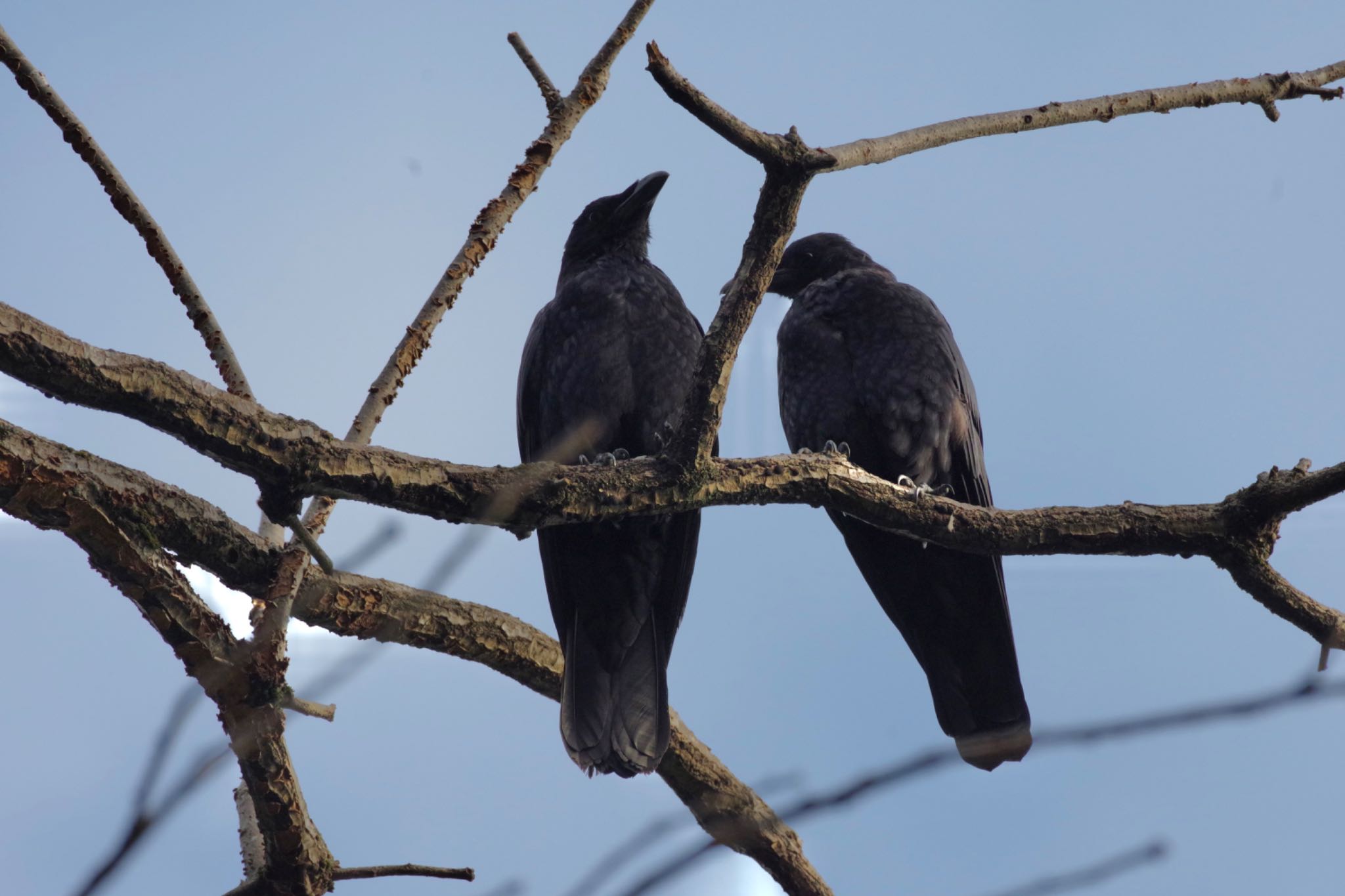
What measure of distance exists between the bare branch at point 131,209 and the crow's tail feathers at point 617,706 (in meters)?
1.62

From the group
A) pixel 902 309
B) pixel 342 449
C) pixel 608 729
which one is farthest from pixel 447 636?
pixel 902 309

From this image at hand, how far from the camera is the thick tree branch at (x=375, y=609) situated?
9.02 feet

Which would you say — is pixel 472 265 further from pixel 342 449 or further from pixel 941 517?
pixel 941 517

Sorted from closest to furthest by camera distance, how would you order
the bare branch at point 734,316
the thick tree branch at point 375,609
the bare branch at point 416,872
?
the bare branch at point 416,872 → the thick tree branch at point 375,609 → the bare branch at point 734,316

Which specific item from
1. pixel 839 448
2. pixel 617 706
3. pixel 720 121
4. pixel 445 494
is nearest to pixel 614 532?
pixel 617 706

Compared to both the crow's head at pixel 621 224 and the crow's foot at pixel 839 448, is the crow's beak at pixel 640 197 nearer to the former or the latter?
the crow's head at pixel 621 224

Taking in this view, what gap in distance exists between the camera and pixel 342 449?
2.84m

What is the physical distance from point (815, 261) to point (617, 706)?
247 cm

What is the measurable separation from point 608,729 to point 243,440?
2114 millimetres

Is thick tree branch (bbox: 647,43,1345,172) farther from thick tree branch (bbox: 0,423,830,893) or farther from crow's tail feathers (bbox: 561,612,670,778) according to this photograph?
crow's tail feathers (bbox: 561,612,670,778)

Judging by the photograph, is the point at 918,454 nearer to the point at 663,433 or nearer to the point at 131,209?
the point at 663,433

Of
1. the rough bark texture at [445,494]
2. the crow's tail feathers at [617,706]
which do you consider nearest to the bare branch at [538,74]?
the rough bark texture at [445,494]

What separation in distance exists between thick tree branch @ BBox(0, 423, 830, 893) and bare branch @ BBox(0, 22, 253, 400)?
0.41 metres

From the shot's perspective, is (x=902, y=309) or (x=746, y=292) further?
(x=902, y=309)
